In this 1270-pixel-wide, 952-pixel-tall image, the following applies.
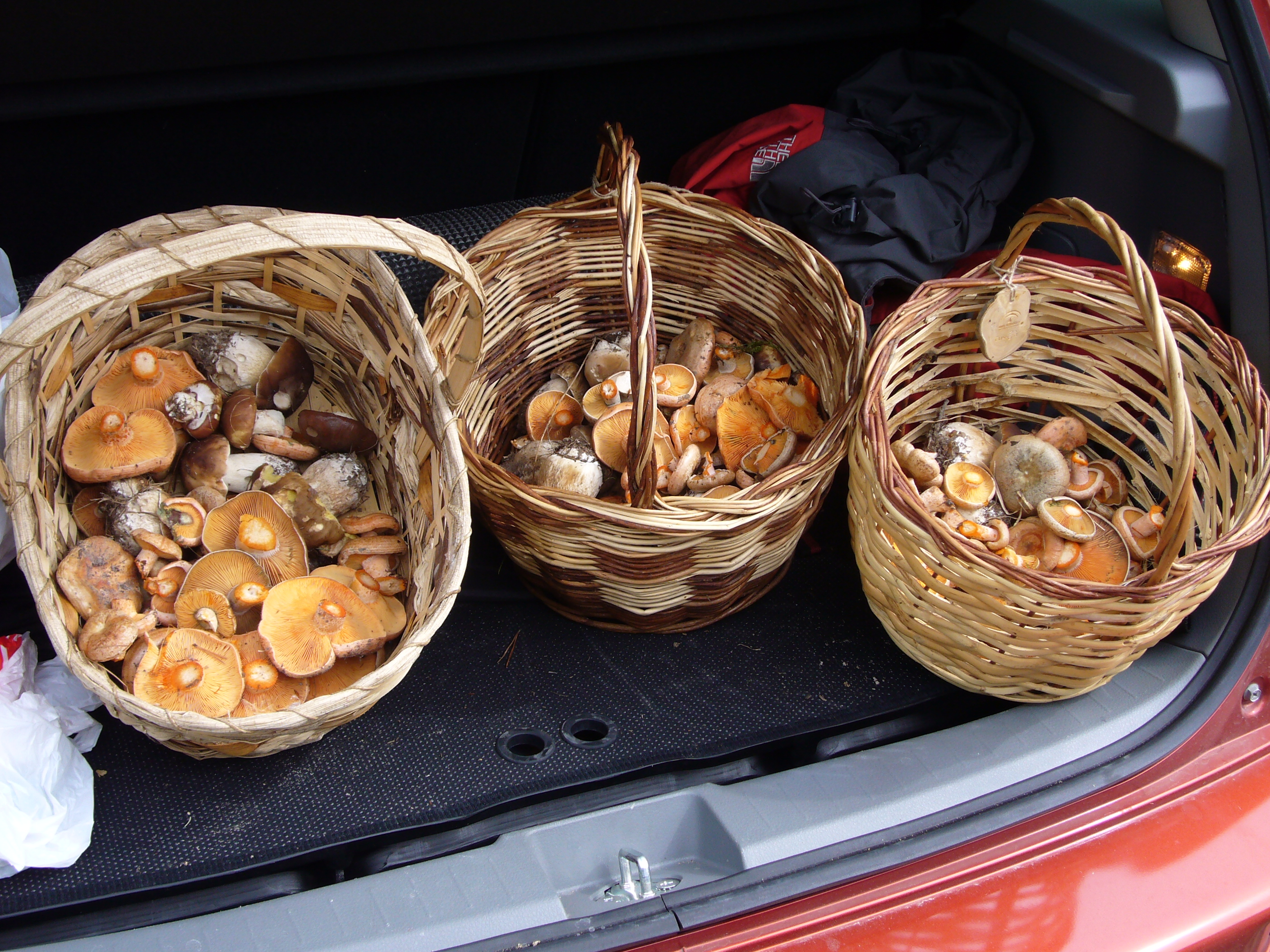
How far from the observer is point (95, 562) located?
131 centimetres

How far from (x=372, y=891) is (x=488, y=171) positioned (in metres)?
1.82

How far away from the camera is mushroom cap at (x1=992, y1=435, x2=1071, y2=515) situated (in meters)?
1.58

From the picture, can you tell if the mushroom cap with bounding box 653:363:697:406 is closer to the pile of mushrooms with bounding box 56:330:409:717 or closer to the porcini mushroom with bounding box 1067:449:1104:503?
the pile of mushrooms with bounding box 56:330:409:717

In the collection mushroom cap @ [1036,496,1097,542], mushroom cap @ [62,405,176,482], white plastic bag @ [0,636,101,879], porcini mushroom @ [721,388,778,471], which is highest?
mushroom cap @ [1036,496,1097,542]

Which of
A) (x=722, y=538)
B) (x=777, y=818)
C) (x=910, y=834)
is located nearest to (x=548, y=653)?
(x=722, y=538)

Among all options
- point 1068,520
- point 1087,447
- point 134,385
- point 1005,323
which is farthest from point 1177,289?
point 134,385

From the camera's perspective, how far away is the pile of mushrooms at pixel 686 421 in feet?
5.19

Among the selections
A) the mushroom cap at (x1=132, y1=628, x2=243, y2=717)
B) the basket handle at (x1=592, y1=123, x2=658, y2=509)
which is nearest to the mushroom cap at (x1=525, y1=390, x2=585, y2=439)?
the basket handle at (x1=592, y1=123, x2=658, y2=509)

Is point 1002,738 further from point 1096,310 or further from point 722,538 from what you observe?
point 1096,310

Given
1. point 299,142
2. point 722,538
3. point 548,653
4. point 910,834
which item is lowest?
point 548,653

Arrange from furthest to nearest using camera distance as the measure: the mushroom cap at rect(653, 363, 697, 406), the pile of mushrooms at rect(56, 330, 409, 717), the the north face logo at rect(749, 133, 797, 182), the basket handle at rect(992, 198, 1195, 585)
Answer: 1. the the north face logo at rect(749, 133, 797, 182)
2. the mushroom cap at rect(653, 363, 697, 406)
3. the pile of mushrooms at rect(56, 330, 409, 717)
4. the basket handle at rect(992, 198, 1195, 585)

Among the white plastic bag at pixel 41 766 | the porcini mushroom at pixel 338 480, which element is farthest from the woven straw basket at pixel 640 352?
the white plastic bag at pixel 41 766

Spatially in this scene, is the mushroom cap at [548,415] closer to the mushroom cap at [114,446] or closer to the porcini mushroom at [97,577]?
the mushroom cap at [114,446]

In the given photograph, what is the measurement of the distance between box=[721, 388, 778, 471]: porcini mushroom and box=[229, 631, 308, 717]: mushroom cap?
89 cm
